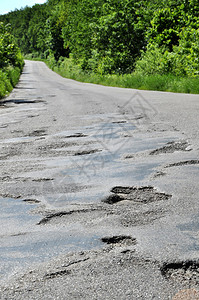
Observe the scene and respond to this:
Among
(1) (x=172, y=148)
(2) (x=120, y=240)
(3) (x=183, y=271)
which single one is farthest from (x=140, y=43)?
(3) (x=183, y=271)

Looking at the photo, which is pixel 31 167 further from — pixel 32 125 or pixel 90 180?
pixel 32 125

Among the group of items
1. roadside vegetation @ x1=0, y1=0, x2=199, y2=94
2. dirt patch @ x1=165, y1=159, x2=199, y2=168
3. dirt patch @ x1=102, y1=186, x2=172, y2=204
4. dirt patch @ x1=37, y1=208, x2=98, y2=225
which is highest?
roadside vegetation @ x1=0, y1=0, x2=199, y2=94

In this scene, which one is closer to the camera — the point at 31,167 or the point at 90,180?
the point at 90,180

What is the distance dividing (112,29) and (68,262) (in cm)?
2507

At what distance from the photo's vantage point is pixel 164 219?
2371 millimetres

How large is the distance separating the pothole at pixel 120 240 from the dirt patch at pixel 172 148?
2.09 metres

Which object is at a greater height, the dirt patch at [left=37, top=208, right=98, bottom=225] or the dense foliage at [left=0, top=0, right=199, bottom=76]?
the dense foliage at [left=0, top=0, right=199, bottom=76]

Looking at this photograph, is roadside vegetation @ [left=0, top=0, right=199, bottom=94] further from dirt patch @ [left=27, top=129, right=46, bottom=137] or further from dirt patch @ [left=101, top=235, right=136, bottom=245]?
dirt patch @ [left=101, top=235, right=136, bottom=245]

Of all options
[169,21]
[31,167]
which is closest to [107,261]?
[31,167]

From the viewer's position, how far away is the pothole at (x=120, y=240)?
2.08 m

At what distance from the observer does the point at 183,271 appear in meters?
1.78

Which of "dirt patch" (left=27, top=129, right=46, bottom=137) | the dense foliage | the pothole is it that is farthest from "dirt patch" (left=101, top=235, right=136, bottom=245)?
the dense foliage

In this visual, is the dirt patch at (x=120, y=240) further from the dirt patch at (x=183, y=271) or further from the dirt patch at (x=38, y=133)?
the dirt patch at (x=38, y=133)

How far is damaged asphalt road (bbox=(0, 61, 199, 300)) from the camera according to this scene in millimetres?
1710
